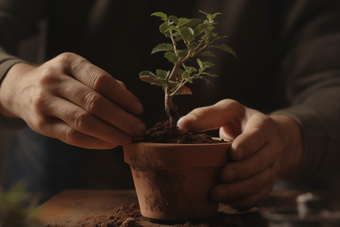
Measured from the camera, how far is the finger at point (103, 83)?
2.55 feet

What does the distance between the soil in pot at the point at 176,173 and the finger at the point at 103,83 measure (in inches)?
4.6

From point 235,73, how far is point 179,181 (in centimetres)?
121

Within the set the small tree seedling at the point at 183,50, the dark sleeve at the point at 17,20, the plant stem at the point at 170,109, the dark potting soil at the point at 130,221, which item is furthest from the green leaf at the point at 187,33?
the dark sleeve at the point at 17,20

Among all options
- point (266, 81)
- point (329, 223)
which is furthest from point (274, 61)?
point (329, 223)

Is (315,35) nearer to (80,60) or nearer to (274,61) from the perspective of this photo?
(274,61)

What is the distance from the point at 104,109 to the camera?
76 cm

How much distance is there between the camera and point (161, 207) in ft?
2.53

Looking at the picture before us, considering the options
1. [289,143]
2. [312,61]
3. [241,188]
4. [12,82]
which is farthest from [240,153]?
[312,61]

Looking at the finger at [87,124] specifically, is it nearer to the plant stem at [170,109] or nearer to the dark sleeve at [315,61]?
the plant stem at [170,109]

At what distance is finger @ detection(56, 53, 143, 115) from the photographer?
0.78 meters

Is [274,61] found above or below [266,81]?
above

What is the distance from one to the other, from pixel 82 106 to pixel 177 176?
35 centimetres

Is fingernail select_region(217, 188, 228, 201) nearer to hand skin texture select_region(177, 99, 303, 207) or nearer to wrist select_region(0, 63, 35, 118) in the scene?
hand skin texture select_region(177, 99, 303, 207)

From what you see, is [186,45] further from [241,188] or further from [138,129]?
[241,188]
